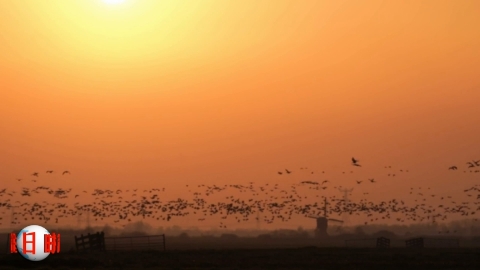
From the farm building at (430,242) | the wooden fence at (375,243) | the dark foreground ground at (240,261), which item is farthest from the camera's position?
the farm building at (430,242)

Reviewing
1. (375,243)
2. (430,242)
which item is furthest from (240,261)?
(375,243)

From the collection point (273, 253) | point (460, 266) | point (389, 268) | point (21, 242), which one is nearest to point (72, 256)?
point (21, 242)

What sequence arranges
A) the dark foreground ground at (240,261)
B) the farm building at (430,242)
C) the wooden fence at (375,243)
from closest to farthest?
the dark foreground ground at (240,261), the wooden fence at (375,243), the farm building at (430,242)

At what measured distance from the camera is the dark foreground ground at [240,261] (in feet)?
190

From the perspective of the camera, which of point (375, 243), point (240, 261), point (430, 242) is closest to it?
A: point (240, 261)

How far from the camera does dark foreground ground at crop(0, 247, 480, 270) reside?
190ft

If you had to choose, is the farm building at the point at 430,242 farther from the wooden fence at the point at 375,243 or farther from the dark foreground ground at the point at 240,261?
the dark foreground ground at the point at 240,261

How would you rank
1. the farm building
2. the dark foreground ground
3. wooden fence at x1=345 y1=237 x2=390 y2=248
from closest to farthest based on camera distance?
1. the dark foreground ground
2. wooden fence at x1=345 y1=237 x2=390 y2=248
3. the farm building

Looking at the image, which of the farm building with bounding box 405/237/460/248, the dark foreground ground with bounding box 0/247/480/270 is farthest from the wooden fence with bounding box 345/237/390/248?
the dark foreground ground with bounding box 0/247/480/270

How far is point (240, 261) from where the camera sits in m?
62.7

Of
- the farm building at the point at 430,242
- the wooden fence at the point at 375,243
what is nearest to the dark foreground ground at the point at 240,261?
the wooden fence at the point at 375,243

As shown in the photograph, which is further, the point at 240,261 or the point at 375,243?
the point at 375,243

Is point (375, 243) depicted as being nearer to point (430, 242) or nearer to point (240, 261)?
point (430, 242)

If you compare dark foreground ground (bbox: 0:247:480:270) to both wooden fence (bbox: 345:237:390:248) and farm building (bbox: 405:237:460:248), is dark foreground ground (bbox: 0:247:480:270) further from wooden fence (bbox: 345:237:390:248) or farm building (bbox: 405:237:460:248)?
farm building (bbox: 405:237:460:248)
